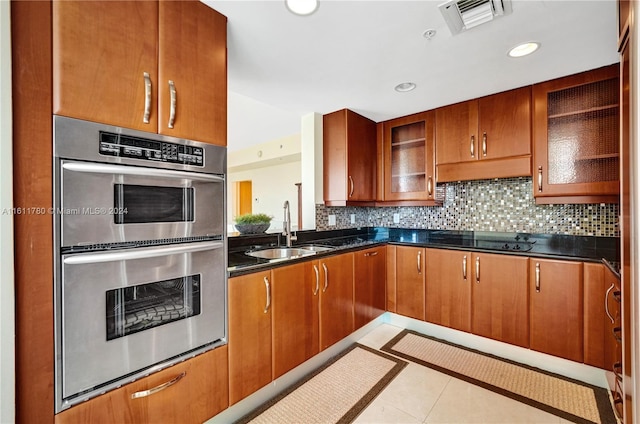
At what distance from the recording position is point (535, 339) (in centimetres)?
214

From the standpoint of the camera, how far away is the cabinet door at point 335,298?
216 centimetres

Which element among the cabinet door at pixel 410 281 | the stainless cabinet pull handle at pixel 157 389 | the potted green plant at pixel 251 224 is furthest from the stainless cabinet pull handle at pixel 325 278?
the stainless cabinet pull handle at pixel 157 389

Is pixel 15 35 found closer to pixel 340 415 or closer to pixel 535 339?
pixel 340 415

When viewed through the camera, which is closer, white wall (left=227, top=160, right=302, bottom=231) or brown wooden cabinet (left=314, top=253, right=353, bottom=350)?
brown wooden cabinet (left=314, top=253, right=353, bottom=350)

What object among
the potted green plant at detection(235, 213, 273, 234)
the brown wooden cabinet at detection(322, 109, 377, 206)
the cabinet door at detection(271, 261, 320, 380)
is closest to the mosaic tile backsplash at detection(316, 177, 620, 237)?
the brown wooden cabinet at detection(322, 109, 377, 206)

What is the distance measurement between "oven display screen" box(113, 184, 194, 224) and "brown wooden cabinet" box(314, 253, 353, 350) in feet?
3.40

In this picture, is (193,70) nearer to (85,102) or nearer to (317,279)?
(85,102)

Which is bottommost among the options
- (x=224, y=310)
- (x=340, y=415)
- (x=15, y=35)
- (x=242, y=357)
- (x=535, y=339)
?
(x=340, y=415)

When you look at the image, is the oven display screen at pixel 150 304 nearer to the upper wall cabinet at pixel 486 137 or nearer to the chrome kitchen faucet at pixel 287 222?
the chrome kitchen faucet at pixel 287 222

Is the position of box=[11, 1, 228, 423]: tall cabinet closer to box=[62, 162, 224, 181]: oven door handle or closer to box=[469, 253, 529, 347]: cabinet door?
box=[62, 162, 224, 181]: oven door handle

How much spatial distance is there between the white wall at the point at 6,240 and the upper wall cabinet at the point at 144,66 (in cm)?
12

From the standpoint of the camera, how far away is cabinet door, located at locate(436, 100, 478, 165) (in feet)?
8.38

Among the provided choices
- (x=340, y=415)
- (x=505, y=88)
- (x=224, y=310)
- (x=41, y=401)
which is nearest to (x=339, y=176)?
(x=505, y=88)

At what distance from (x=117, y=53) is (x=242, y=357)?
156 centimetres
